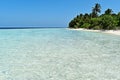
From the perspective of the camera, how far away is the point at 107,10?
5478 centimetres

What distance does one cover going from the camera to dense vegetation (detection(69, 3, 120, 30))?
1747 inches

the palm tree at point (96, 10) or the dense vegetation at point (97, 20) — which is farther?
the palm tree at point (96, 10)

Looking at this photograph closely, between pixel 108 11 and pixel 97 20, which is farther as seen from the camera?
pixel 108 11

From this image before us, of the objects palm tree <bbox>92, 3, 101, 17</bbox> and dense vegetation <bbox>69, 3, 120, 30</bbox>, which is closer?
dense vegetation <bbox>69, 3, 120, 30</bbox>

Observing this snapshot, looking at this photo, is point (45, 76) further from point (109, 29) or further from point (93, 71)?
point (109, 29)

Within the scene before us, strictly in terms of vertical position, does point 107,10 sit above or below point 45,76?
above

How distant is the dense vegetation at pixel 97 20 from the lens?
4438cm

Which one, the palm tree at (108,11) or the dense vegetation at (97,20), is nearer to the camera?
the dense vegetation at (97,20)

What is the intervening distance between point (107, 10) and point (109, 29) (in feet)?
32.2

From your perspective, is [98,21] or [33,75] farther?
[98,21]

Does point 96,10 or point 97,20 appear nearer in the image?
point 97,20

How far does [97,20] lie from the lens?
4938 centimetres

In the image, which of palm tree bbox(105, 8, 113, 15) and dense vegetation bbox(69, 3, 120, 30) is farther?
palm tree bbox(105, 8, 113, 15)

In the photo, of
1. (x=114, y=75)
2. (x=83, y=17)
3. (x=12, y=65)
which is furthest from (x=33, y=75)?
Result: (x=83, y=17)
